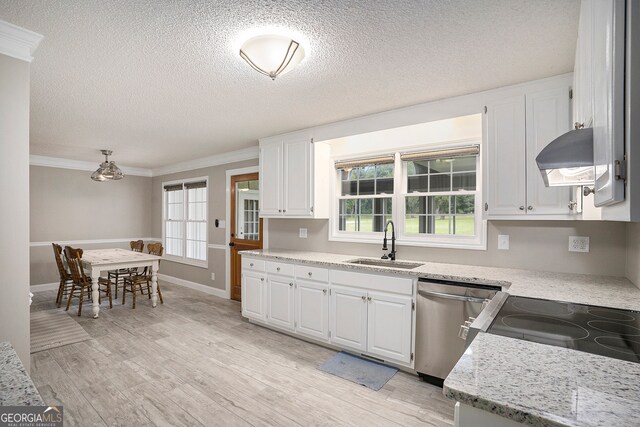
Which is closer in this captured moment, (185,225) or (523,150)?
(523,150)

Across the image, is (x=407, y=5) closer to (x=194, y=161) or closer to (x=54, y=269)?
(x=194, y=161)

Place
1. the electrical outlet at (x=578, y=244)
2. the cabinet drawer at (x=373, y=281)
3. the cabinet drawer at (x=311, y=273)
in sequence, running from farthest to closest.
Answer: the cabinet drawer at (x=311, y=273) < the cabinet drawer at (x=373, y=281) < the electrical outlet at (x=578, y=244)

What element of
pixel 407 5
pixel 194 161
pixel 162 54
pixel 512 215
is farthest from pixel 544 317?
pixel 194 161

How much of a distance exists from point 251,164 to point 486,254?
11.7ft

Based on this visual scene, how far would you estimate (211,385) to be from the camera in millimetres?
2508

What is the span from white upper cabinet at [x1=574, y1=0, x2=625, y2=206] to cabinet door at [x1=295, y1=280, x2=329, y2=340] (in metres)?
2.48

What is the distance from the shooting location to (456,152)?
9.86 ft

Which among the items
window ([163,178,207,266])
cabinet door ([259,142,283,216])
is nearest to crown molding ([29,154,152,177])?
window ([163,178,207,266])

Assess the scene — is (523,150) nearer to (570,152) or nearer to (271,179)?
(570,152)

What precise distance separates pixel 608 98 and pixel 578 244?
2018 millimetres

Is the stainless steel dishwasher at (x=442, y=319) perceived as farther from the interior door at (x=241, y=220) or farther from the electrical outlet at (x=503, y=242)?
the interior door at (x=241, y=220)

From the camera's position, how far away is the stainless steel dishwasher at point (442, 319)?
2.29 meters

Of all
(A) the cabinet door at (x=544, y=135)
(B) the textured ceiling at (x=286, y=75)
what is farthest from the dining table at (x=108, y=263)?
(A) the cabinet door at (x=544, y=135)

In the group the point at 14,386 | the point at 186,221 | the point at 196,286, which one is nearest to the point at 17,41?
the point at 14,386
